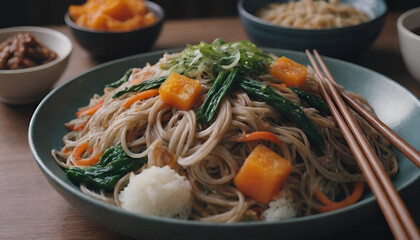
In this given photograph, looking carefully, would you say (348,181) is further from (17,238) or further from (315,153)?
(17,238)

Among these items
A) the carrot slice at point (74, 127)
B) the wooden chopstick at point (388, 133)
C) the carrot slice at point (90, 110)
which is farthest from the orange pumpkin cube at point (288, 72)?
the carrot slice at point (74, 127)

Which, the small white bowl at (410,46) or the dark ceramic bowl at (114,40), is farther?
the dark ceramic bowl at (114,40)

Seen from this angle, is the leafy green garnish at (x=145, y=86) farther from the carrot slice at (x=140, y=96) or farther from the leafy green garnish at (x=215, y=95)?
the leafy green garnish at (x=215, y=95)

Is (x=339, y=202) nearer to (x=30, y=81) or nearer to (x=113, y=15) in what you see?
(x=30, y=81)

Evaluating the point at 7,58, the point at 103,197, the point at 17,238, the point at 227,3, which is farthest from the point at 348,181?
the point at 227,3

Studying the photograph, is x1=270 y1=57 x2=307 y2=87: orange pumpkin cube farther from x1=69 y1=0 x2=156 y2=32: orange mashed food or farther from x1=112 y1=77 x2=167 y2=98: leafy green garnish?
x1=69 y1=0 x2=156 y2=32: orange mashed food

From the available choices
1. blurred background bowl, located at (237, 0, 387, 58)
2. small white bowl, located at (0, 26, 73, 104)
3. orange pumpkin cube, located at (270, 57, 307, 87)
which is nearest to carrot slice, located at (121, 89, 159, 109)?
orange pumpkin cube, located at (270, 57, 307, 87)
